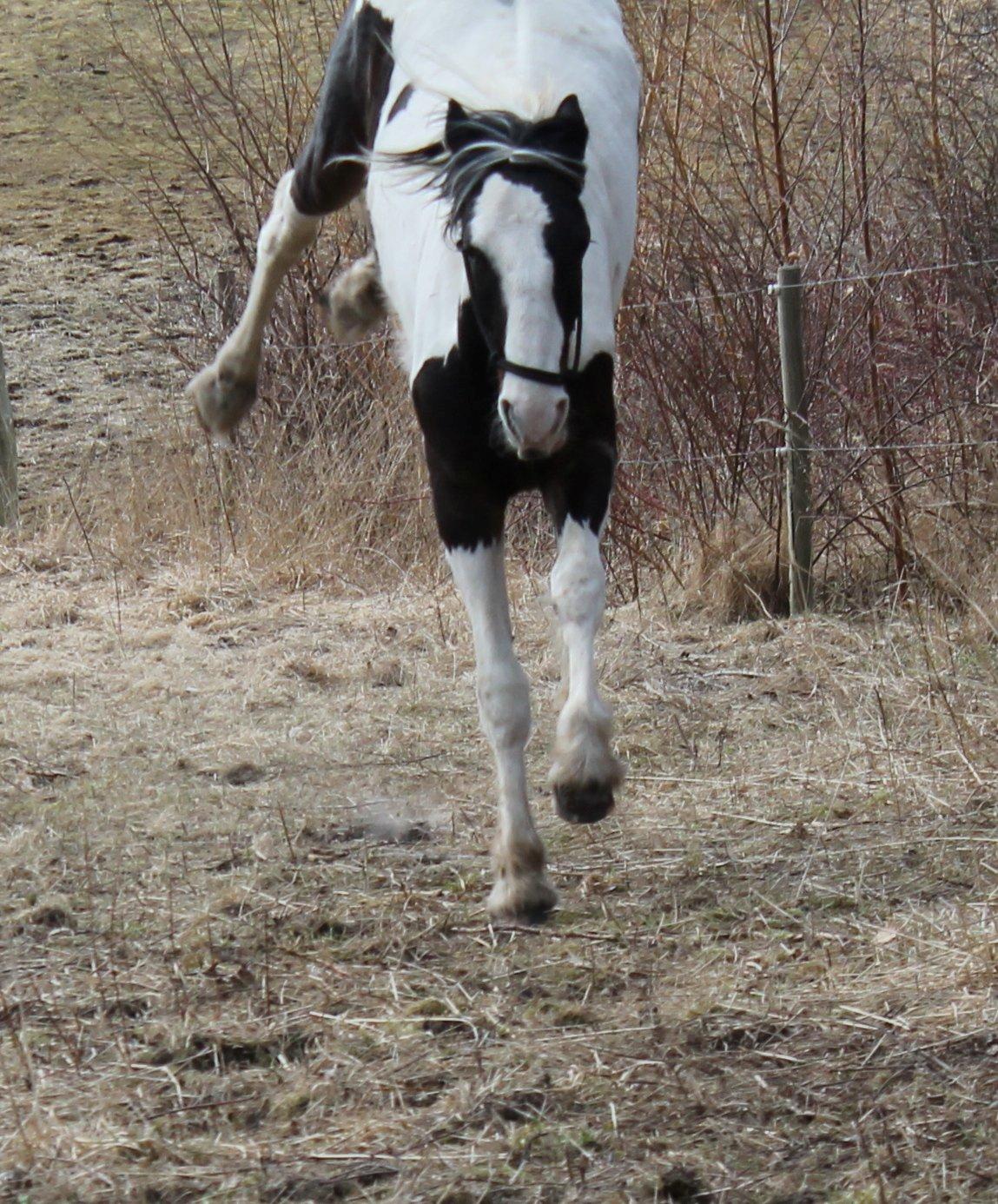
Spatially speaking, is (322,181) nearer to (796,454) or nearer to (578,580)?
(796,454)

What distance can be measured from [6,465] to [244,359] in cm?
411

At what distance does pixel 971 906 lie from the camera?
3.60 m

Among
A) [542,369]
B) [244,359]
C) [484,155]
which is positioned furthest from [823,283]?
[542,369]

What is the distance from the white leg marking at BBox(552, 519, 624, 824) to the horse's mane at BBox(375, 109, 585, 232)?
2.54ft

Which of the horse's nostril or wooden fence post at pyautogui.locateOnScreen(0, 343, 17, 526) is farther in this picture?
wooden fence post at pyautogui.locateOnScreen(0, 343, 17, 526)

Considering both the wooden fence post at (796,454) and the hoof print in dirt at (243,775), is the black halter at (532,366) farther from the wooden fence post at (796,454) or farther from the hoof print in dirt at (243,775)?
the wooden fence post at (796,454)

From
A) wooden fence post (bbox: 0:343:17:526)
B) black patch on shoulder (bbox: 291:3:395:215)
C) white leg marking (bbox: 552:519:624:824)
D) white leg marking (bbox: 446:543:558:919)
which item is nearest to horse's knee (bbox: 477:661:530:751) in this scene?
white leg marking (bbox: 446:543:558:919)

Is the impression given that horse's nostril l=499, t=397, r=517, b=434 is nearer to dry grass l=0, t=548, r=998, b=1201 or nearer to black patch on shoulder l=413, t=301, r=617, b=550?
black patch on shoulder l=413, t=301, r=617, b=550

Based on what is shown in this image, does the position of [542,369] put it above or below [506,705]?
above

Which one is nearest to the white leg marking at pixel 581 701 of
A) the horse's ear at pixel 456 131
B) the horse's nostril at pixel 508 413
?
the horse's nostril at pixel 508 413

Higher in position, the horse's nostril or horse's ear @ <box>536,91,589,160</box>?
horse's ear @ <box>536,91,589,160</box>

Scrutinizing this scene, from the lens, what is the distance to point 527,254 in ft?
A: 11.5

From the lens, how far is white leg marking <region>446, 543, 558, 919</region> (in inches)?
150

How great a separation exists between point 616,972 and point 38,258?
15.6 metres
